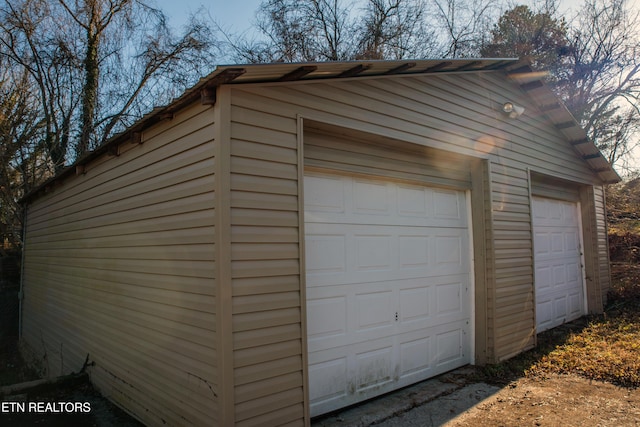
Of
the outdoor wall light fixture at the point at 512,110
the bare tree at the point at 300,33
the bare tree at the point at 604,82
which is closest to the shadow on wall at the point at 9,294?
the bare tree at the point at 300,33

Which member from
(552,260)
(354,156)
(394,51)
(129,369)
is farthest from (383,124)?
(394,51)

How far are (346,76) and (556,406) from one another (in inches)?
151

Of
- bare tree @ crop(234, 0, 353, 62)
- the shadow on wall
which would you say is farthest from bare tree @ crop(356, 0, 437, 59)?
the shadow on wall

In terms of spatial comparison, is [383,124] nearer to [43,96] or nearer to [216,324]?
[216,324]

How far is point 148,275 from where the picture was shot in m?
4.00

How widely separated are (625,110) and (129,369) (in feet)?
59.5

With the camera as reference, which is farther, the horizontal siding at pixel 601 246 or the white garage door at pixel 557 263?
the horizontal siding at pixel 601 246

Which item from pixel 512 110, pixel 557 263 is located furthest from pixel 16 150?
pixel 557 263

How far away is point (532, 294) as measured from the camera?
19.9 ft

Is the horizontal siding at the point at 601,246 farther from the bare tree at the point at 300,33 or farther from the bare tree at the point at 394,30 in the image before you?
the bare tree at the point at 300,33

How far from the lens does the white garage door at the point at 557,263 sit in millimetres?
7164

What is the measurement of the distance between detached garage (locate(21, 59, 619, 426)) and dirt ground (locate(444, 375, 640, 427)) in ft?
2.59

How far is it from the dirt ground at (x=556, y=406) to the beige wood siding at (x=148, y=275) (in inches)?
96.4

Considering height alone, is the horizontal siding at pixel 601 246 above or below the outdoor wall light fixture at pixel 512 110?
below
